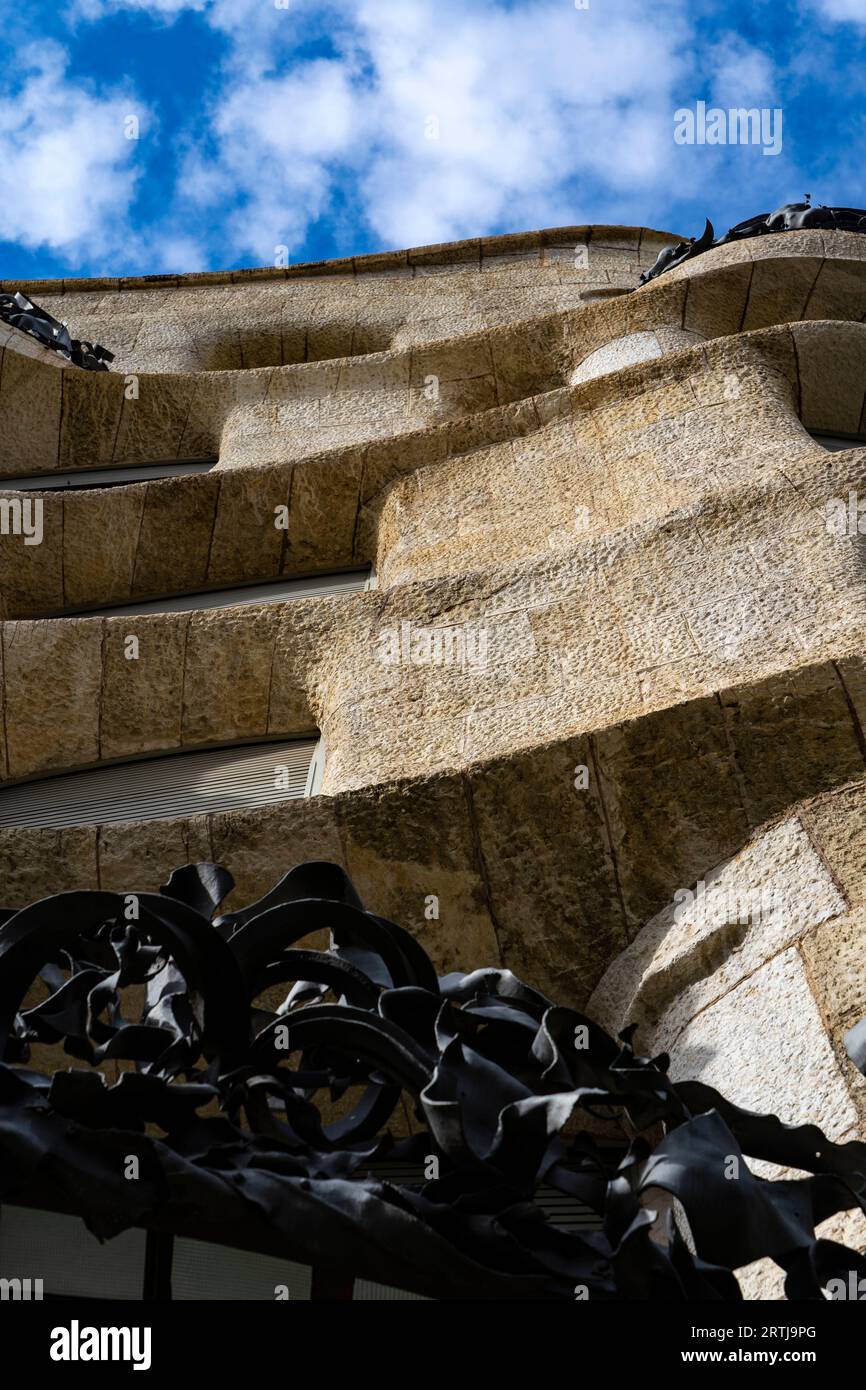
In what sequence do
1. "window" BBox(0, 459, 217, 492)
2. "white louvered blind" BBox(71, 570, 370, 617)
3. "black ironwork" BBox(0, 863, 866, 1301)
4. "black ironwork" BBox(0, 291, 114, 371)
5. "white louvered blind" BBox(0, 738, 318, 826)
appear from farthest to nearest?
1. "black ironwork" BBox(0, 291, 114, 371)
2. "window" BBox(0, 459, 217, 492)
3. "white louvered blind" BBox(71, 570, 370, 617)
4. "white louvered blind" BBox(0, 738, 318, 826)
5. "black ironwork" BBox(0, 863, 866, 1301)

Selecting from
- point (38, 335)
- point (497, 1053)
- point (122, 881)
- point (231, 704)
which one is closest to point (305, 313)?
point (38, 335)

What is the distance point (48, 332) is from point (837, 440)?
7235mm

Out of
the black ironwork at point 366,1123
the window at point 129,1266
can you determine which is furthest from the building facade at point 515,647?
the window at point 129,1266

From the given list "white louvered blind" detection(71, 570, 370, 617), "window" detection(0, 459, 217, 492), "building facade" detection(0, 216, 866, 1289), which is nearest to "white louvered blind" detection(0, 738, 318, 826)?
"building facade" detection(0, 216, 866, 1289)

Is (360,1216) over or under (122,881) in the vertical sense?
under

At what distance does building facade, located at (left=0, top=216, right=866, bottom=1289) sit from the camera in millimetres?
4555

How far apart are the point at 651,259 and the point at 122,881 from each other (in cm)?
1508

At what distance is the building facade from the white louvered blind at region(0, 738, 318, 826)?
0.02 m

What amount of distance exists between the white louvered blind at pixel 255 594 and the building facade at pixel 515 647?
1.4 inches

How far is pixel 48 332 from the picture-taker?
1327 cm

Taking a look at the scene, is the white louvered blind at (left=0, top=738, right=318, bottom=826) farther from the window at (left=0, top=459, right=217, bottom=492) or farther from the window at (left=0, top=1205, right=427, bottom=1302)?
the window at (left=0, top=459, right=217, bottom=492)

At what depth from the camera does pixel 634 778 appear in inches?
186

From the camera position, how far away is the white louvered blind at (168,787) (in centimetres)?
652
